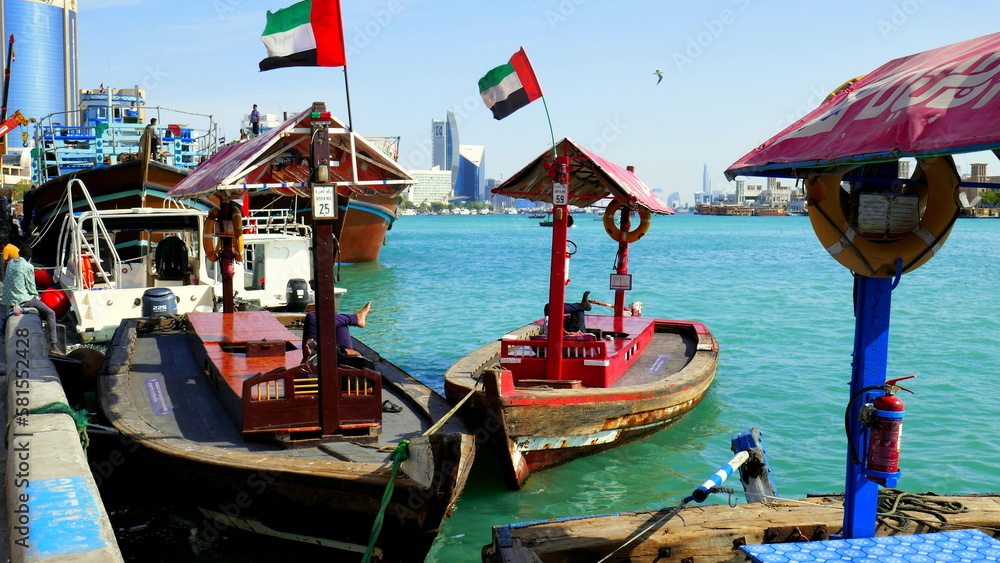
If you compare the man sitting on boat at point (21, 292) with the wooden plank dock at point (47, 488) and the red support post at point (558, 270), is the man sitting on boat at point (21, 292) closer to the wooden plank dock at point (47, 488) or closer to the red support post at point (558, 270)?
the wooden plank dock at point (47, 488)

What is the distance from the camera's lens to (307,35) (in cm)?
734

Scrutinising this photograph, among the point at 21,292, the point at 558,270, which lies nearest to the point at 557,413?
the point at 558,270

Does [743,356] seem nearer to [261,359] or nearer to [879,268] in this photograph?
[261,359]

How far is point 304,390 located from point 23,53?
129 m

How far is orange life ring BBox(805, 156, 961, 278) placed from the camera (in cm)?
416

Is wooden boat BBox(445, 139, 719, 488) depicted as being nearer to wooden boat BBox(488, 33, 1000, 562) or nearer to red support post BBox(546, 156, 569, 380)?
red support post BBox(546, 156, 569, 380)

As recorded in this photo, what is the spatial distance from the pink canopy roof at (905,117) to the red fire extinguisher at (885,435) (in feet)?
4.20

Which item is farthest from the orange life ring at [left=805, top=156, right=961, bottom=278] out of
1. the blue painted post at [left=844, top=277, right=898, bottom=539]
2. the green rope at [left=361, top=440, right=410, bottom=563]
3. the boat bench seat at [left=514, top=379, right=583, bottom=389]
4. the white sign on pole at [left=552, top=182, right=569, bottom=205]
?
the boat bench seat at [left=514, top=379, right=583, bottom=389]

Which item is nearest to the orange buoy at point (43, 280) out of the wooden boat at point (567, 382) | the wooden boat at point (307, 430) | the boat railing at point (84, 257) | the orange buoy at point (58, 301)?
the boat railing at point (84, 257)

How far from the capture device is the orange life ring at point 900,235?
4160 mm

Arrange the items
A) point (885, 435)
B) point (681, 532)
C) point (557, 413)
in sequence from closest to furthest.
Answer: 1. point (885, 435)
2. point (681, 532)
3. point (557, 413)

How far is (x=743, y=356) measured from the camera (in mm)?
18203

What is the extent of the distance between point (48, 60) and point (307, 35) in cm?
13388

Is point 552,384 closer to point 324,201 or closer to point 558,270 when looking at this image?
point 558,270
